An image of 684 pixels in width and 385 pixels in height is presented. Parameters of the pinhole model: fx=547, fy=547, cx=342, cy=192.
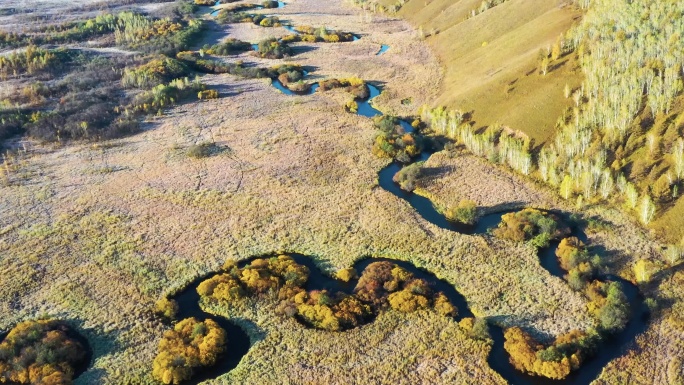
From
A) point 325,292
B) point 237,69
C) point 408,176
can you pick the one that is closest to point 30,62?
point 237,69

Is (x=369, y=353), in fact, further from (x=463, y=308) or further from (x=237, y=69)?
(x=237, y=69)

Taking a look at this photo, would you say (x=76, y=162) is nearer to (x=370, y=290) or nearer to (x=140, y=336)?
(x=140, y=336)

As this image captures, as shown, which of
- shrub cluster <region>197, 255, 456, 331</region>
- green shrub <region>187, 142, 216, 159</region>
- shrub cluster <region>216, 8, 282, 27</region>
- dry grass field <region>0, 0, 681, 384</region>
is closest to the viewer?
dry grass field <region>0, 0, 681, 384</region>

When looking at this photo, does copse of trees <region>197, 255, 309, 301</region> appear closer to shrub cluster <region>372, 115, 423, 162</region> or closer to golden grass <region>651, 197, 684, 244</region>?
shrub cluster <region>372, 115, 423, 162</region>

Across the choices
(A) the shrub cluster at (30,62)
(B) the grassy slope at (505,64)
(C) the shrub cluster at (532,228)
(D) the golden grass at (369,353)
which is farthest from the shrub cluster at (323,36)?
(D) the golden grass at (369,353)

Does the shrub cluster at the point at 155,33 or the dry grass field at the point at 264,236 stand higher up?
the shrub cluster at the point at 155,33

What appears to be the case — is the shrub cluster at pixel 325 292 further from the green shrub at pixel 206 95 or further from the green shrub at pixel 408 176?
the green shrub at pixel 206 95

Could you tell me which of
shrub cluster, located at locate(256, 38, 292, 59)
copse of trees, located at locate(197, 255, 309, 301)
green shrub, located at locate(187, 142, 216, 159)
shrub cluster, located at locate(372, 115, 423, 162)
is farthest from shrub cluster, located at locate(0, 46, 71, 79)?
copse of trees, located at locate(197, 255, 309, 301)

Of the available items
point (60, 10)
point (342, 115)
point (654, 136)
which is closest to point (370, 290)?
point (654, 136)
